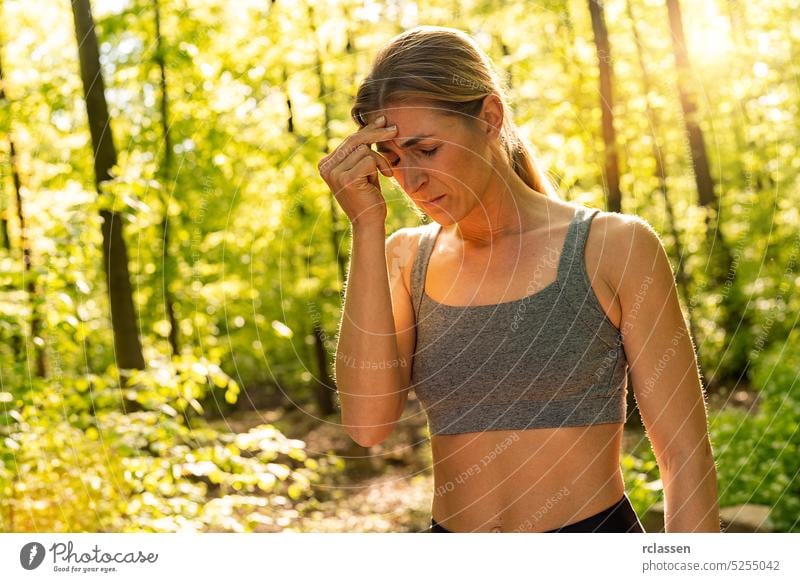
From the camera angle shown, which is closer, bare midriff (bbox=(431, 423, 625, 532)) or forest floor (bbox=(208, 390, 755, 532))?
bare midriff (bbox=(431, 423, 625, 532))

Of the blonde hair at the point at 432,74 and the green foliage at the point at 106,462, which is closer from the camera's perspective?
the blonde hair at the point at 432,74

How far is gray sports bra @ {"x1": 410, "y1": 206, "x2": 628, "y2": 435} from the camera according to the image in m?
1.46

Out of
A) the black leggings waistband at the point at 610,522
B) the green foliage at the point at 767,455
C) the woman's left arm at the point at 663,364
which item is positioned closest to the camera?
the woman's left arm at the point at 663,364

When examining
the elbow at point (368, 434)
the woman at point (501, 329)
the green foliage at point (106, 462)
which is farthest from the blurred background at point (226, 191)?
the woman at point (501, 329)

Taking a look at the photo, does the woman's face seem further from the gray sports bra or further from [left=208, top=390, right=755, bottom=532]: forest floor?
[left=208, top=390, right=755, bottom=532]: forest floor

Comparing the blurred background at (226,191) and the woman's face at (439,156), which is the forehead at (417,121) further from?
the blurred background at (226,191)

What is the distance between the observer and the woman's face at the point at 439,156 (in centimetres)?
152

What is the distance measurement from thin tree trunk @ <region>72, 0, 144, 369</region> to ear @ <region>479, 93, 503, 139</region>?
1.71 m

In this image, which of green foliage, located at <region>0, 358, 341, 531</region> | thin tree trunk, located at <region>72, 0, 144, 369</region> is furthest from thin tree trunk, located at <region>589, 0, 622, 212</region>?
green foliage, located at <region>0, 358, 341, 531</region>

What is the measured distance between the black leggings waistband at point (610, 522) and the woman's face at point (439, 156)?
601 mm

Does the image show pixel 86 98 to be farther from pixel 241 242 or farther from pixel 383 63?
pixel 241 242

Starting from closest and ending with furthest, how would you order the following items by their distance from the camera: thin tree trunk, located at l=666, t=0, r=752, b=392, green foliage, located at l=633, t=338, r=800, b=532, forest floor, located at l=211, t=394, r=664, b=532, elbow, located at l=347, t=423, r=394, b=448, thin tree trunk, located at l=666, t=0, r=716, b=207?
elbow, located at l=347, t=423, r=394, b=448
green foliage, located at l=633, t=338, r=800, b=532
thin tree trunk, located at l=666, t=0, r=716, b=207
thin tree trunk, located at l=666, t=0, r=752, b=392
forest floor, located at l=211, t=394, r=664, b=532
